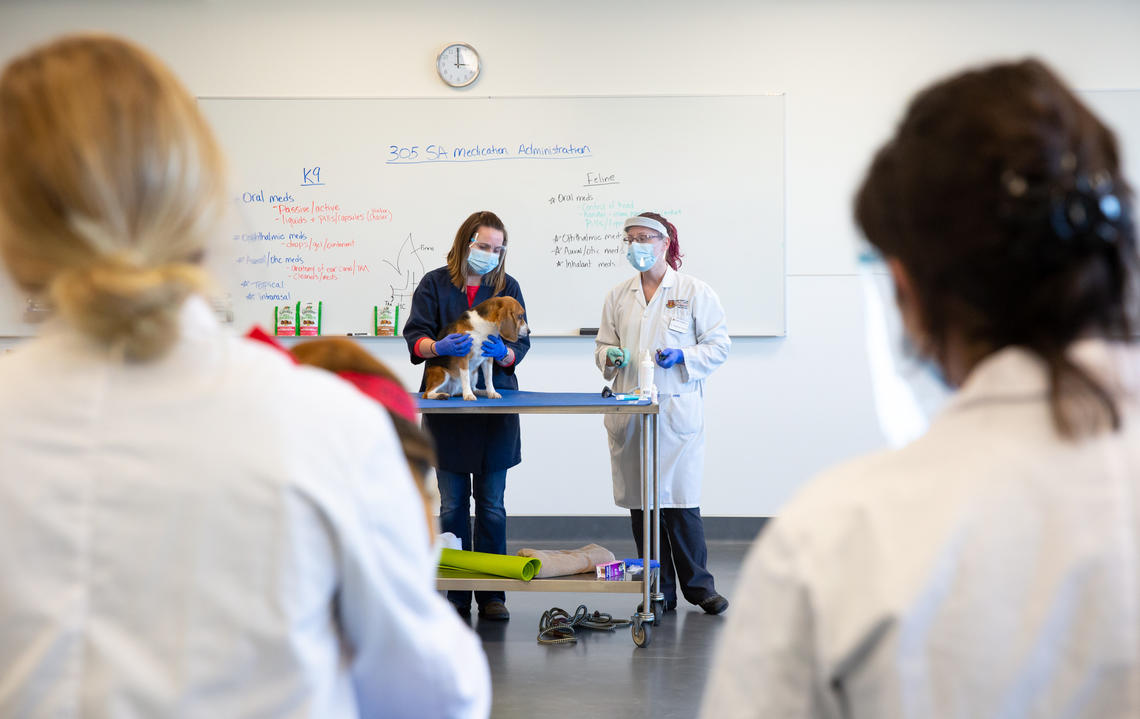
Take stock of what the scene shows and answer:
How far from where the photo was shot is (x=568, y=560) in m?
3.60

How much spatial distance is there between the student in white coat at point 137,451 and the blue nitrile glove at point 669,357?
3093 mm

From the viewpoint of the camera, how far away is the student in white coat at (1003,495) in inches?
26.2

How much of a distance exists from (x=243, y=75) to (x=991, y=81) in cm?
503

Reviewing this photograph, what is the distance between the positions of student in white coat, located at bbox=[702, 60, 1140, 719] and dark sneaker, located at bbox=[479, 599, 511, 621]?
3.25 meters

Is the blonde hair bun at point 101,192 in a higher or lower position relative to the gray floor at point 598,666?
higher

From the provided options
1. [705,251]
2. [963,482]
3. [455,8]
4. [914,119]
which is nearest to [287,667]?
[963,482]

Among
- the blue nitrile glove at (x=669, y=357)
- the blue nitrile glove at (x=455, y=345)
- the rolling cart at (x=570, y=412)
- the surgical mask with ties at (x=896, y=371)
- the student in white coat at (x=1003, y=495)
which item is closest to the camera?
the student in white coat at (x=1003, y=495)

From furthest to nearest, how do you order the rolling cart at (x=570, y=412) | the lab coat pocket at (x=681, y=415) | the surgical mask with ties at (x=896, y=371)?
the lab coat pocket at (x=681, y=415)
the rolling cart at (x=570, y=412)
the surgical mask with ties at (x=896, y=371)

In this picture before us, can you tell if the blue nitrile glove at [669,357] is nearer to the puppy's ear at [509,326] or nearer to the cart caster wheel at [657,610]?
the puppy's ear at [509,326]

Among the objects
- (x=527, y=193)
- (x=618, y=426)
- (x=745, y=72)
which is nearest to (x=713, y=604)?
(x=618, y=426)

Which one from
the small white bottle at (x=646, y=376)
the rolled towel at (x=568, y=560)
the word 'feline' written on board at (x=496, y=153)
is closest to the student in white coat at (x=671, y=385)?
the small white bottle at (x=646, y=376)

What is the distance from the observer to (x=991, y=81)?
2.31 feet

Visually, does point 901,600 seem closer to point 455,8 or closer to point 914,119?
point 914,119

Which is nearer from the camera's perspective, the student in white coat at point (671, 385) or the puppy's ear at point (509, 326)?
the puppy's ear at point (509, 326)
